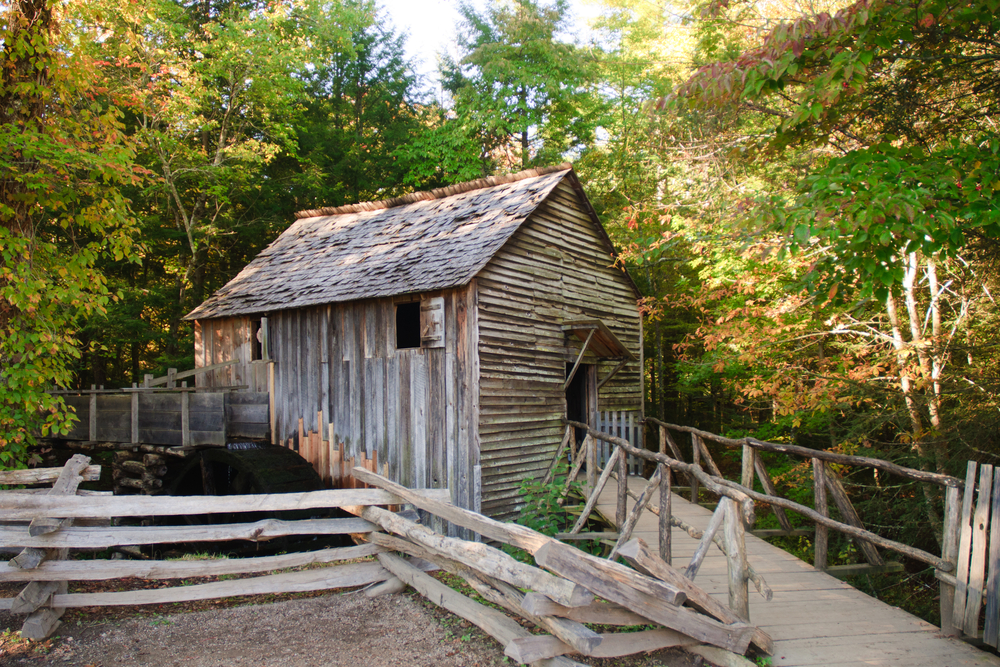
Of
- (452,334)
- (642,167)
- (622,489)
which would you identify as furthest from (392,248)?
(642,167)

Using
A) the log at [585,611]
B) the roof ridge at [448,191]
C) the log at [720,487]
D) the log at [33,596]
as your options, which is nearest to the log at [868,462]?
the log at [720,487]

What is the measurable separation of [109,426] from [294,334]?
12.6 ft

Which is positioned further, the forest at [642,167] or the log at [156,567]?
the forest at [642,167]

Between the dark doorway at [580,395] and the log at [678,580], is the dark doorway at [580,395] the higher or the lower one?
the higher one

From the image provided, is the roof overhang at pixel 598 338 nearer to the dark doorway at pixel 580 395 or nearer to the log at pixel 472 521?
the dark doorway at pixel 580 395

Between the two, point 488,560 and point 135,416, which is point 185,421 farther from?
point 488,560

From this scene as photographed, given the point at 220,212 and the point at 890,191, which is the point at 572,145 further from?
the point at 890,191

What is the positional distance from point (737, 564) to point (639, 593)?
0.96m

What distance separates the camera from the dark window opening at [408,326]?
10.4m

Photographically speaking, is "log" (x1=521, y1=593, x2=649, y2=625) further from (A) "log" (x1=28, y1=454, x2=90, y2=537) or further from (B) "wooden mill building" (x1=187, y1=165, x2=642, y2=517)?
(B) "wooden mill building" (x1=187, y1=165, x2=642, y2=517)

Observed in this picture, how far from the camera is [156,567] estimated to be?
5.47 metres

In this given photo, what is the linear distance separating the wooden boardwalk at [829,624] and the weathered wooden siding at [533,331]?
3.53m

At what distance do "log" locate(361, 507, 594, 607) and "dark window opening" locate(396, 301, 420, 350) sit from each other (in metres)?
4.71

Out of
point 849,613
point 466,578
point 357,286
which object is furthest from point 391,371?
point 849,613
